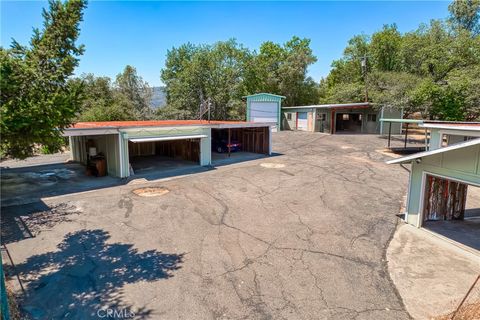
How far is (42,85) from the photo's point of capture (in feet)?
18.9

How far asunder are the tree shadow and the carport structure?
20.3 ft

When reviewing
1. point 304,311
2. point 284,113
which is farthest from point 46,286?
point 284,113

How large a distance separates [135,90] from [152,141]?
28.6 meters

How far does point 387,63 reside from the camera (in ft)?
132

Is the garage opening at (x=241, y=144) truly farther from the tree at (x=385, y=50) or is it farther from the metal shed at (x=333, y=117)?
the tree at (x=385, y=50)

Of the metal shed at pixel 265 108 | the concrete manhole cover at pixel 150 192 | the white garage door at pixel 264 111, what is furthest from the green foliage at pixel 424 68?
the concrete manhole cover at pixel 150 192

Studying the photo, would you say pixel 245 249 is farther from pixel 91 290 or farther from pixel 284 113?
pixel 284 113

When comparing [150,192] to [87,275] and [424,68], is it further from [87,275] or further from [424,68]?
[424,68]

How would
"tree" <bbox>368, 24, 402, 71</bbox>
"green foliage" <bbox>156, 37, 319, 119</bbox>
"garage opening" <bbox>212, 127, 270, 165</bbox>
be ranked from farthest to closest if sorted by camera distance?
"green foliage" <bbox>156, 37, 319, 119</bbox> → "tree" <bbox>368, 24, 402, 71</bbox> → "garage opening" <bbox>212, 127, 270, 165</bbox>

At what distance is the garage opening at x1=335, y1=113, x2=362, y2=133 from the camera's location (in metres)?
36.2

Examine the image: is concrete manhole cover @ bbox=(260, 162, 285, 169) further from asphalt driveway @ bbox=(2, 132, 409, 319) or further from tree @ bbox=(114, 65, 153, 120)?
tree @ bbox=(114, 65, 153, 120)

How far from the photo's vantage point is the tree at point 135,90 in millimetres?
40250

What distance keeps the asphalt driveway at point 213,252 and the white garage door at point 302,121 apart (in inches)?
821

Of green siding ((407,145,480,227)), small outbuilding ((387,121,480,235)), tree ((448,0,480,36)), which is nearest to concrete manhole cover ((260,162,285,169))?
small outbuilding ((387,121,480,235))
